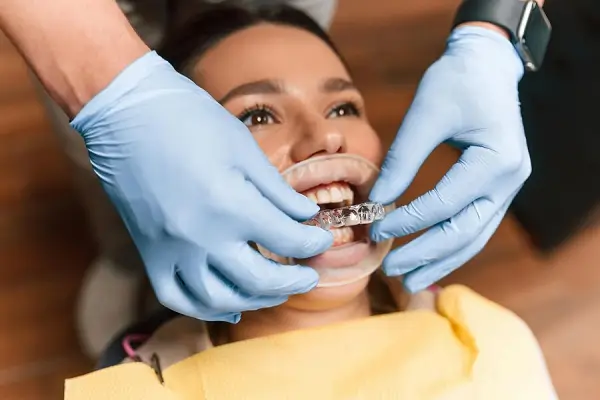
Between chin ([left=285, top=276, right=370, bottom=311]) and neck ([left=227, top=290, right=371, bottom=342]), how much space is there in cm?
2

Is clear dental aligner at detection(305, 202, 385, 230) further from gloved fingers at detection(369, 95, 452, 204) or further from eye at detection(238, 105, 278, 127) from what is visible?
eye at detection(238, 105, 278, 127)

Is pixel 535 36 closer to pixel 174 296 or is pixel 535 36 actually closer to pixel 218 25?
pixel 218 25

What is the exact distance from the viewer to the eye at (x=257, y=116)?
1259 mm

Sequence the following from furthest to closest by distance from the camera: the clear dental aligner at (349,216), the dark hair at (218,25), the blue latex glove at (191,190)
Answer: the dark hair at (218,25)
the clear dental aligner at (349,216)
the blue latex glove at (191,190)

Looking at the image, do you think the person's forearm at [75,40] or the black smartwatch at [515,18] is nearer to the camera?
the person's forearm at [75,40]

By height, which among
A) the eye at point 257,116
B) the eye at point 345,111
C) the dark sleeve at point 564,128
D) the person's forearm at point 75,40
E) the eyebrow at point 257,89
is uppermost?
the person's forearm at point 75,40

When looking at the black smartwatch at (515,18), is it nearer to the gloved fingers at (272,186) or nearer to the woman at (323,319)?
the woman at (323,319)

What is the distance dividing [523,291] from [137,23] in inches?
42.4

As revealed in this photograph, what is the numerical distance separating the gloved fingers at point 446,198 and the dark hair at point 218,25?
399mm

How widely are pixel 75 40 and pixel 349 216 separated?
448 millimetres

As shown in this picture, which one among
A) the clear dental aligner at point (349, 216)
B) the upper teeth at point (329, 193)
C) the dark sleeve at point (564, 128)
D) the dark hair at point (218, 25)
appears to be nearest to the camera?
the clear dental aligner at point (349, 216)

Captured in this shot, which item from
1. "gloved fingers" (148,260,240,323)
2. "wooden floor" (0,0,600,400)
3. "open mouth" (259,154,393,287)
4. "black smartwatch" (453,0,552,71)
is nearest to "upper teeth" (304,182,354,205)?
"open mouth" (259,154,393,287)

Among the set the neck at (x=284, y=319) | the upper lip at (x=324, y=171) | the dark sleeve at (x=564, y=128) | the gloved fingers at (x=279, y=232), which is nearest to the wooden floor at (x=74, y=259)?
the dark sleeve at (x=564, y=128)

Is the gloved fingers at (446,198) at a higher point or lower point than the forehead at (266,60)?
lower
